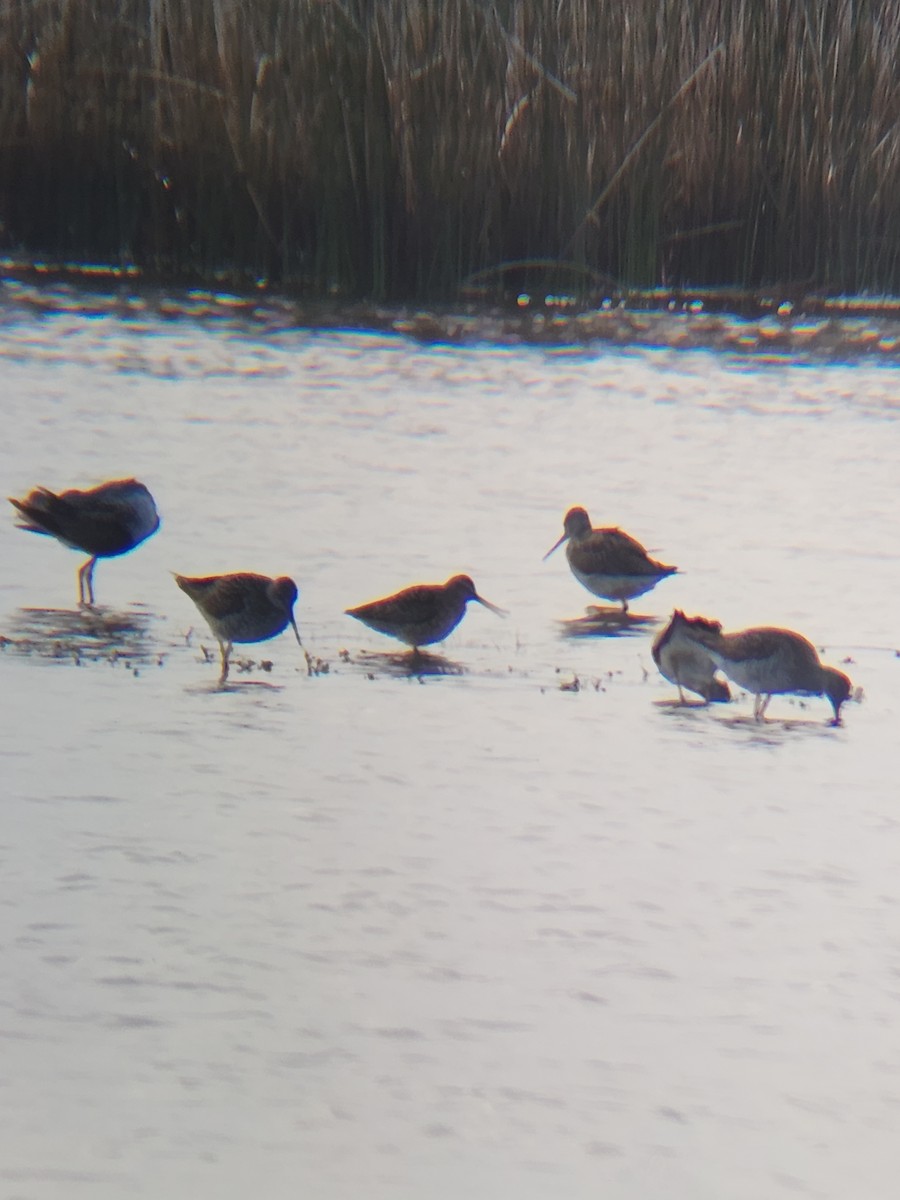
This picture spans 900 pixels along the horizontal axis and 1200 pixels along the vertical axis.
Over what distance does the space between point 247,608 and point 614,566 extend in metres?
1.49

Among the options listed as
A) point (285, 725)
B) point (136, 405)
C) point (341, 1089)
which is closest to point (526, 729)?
point (285, 725)

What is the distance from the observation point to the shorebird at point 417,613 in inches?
241

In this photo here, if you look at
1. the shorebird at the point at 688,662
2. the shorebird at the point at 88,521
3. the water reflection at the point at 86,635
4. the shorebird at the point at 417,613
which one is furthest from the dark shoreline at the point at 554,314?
the shorebird at the point at 688,662

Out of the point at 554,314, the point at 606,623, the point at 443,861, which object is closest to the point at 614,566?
the point at 606,623

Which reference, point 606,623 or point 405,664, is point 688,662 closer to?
point 405,664

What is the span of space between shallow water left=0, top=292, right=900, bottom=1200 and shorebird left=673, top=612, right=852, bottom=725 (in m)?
0.11

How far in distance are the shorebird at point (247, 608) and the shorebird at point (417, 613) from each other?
0.31m

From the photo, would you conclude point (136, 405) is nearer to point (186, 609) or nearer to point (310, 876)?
point (186, 609)

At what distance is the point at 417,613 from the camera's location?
6.12 meters

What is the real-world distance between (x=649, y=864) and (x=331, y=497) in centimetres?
413

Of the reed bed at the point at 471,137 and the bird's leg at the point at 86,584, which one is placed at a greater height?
the reed bed at the point at 471,137

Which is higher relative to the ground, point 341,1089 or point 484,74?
point 484,74

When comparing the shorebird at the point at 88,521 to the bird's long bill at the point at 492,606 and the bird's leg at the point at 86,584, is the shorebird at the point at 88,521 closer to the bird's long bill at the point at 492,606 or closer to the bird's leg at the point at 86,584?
the bird's leg at the point at 86,584

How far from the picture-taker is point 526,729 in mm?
5410
